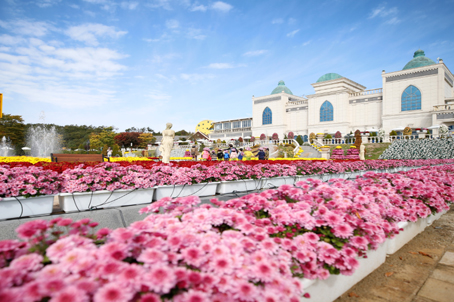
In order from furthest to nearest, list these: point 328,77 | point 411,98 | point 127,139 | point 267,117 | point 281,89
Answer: point 127,139
point 281,89
point 267,117
point 328,77
point 411,98

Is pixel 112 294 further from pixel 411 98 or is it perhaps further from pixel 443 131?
pixel 411 98

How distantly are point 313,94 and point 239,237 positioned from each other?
139 ft

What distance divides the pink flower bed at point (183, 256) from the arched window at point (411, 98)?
38.1m

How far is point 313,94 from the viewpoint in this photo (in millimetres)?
40656

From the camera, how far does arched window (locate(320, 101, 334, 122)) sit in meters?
38.9

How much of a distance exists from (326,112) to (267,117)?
1108cm

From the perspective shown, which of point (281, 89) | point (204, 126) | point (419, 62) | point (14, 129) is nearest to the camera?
point (419, 62)

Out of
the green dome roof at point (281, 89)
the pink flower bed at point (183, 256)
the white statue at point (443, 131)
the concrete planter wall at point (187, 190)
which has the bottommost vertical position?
the concrete planter wall at point (187, 190)

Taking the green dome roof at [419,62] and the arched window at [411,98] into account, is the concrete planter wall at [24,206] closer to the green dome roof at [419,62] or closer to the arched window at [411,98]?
the arched window at [411,98]

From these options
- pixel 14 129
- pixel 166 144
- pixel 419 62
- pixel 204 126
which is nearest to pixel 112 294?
pixel 166 144

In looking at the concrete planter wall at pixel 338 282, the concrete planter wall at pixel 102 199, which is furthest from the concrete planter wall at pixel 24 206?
the concrete planter wall at pixel 338 282

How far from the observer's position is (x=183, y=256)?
146cm

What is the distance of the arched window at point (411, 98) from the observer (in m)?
32.1

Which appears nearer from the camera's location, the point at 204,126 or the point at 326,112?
the point at 326,112
